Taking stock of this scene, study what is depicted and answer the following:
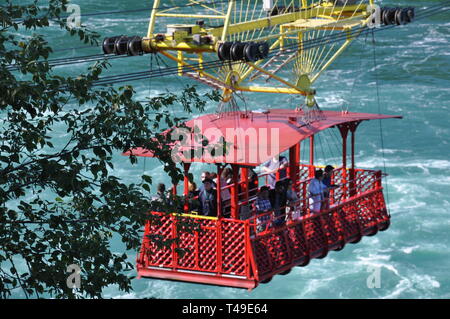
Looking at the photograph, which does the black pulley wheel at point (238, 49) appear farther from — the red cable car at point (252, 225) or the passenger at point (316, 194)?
the passenger at point (316, 194)

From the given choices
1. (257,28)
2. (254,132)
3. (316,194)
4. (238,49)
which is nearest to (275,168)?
(316,194)

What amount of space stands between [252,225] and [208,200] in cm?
128

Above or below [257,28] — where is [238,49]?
above

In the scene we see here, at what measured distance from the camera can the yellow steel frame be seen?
2473 cm

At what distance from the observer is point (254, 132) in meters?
25.2

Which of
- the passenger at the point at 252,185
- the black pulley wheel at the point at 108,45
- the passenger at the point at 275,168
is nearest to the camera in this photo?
the black pulley wheel at the point at 108,45

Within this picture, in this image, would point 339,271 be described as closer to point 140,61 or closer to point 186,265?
point 186,265

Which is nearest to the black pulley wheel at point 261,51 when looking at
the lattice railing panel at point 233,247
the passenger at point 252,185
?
the lattice railing panel at point 233,247

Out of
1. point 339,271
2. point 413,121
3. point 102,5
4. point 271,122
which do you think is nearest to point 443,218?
point 339,271

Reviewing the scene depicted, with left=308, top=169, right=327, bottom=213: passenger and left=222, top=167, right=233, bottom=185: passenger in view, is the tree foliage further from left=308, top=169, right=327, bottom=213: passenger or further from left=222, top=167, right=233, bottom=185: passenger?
left=308, top=169, right=327, bottom=213: passenger

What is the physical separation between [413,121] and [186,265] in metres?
38.8

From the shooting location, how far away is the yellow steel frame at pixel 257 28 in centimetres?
2473

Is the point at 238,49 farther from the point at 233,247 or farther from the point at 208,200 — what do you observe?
the point at 233,247

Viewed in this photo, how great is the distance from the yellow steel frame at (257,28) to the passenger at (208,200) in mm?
2667
